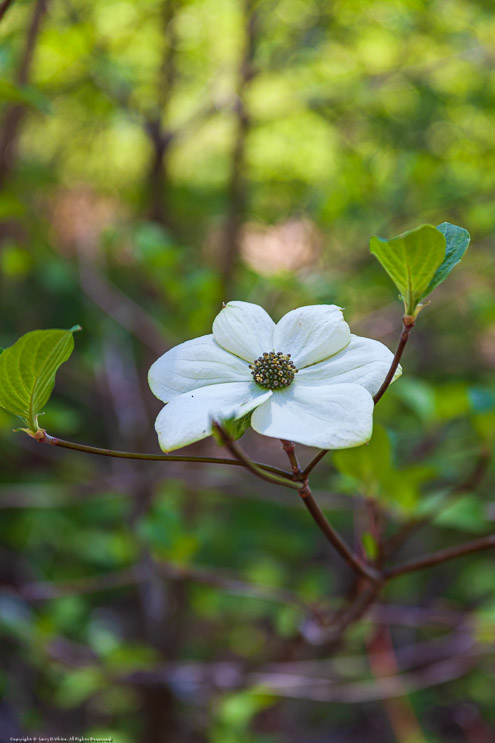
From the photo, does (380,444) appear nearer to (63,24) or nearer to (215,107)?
(215,107)

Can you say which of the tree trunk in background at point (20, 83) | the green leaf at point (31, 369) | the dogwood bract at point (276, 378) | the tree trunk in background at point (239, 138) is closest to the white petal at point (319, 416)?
the dogwood bract at point (276, 378)

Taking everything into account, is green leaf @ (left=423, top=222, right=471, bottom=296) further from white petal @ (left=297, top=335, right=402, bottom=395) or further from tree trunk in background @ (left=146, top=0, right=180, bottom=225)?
tree trunk in background @ (left=146, top=0, right=180, bottom=225)

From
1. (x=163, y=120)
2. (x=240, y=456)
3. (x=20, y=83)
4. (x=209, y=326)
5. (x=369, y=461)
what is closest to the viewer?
(x=240, y=456)

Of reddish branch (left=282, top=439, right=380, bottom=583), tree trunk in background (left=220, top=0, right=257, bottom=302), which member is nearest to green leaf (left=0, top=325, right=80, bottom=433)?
reddish branch (left=282, top=439, right=380, bottom=583)

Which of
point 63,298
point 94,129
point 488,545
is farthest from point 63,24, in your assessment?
point 488,545

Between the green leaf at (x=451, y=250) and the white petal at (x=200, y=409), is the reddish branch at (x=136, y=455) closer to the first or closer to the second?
the white petal at (x=200, y=409)

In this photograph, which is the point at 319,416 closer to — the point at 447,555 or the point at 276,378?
the point at 276,378

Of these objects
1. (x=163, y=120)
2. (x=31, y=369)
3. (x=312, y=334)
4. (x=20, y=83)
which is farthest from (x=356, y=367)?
(x=163, y=120)
